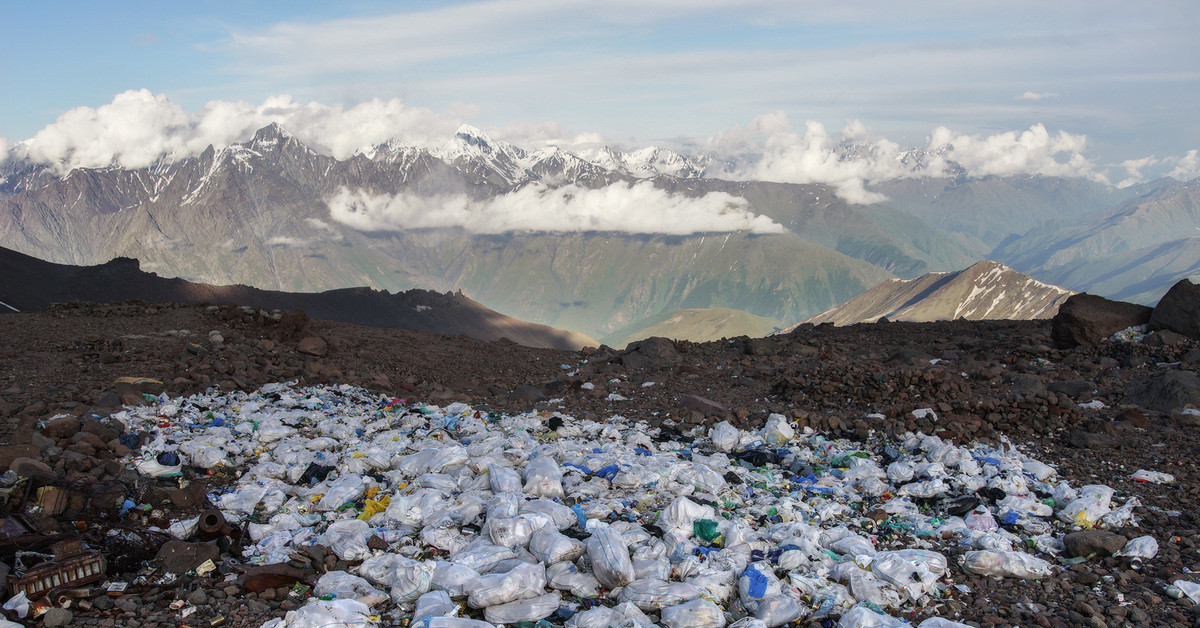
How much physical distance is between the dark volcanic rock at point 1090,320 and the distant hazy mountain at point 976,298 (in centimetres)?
11563

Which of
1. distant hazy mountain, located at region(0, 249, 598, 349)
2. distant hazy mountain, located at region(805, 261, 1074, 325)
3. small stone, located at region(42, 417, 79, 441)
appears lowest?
distant hazy mountain, located at region(805, 261, 1074, 325)

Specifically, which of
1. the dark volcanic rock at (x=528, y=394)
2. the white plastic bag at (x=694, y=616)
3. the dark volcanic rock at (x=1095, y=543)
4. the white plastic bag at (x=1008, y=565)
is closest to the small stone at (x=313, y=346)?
the dark volcanic rock at (x=528, y=394)

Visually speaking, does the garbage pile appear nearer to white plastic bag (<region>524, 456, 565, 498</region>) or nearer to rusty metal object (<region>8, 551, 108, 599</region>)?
white plastic bag (<region>524, 456, 565, 498</region>)

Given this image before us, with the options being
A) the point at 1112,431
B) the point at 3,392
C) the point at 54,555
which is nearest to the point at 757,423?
the point at 1112,431

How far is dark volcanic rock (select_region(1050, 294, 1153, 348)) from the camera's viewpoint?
43.8 feet

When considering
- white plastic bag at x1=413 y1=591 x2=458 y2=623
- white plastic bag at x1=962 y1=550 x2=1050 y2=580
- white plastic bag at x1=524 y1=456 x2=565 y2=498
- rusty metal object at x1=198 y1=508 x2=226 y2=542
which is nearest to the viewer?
white plastic bag at x1=413 y1=591 x2=458 y2=623

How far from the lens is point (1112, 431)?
857 centimetres

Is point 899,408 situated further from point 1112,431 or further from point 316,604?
point 316,604

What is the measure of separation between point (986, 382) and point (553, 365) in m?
8.66

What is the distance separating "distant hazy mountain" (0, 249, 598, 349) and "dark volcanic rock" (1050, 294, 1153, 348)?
37571 mm

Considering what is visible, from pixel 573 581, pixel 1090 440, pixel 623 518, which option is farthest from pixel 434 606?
pixel 1090 440

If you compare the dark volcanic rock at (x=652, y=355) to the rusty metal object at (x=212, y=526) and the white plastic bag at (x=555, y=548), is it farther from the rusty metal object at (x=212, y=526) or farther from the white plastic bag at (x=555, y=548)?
the rusty metal object at (x=212, y=526)

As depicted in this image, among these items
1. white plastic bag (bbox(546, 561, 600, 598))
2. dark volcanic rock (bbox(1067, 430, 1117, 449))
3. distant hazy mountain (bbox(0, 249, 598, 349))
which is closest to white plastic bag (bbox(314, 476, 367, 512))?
white plastic bag (bbox(546, 561, 600, 598))

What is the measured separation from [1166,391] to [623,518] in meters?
8.86
